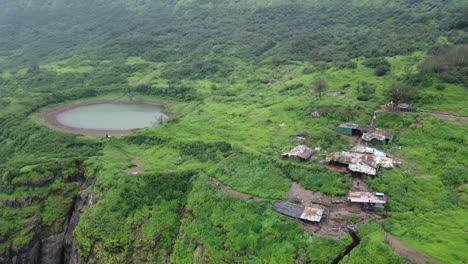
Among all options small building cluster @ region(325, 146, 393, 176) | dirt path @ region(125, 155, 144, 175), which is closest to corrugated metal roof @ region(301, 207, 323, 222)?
small building cluster @ region(325, 146, 393, 176)

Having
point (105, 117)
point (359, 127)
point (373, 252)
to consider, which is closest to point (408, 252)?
point (373, 252)

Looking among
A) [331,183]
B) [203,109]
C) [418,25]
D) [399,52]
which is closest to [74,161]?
[203,109]

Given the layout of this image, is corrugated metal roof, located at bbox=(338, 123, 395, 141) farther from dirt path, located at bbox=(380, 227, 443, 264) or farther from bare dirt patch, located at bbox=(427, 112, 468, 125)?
dirt path, located at bbox=(380, 227, 443, 264)

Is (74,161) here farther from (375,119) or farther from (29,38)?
(29,38)

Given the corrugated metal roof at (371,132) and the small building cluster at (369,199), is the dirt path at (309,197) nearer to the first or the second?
the small building cluster at (369,199)

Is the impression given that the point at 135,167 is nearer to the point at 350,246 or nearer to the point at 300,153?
the point at 300,153

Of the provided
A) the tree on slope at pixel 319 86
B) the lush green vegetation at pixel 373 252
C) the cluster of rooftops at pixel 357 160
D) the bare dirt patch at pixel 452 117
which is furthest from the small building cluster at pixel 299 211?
the tree on slope at pixel 319 86
